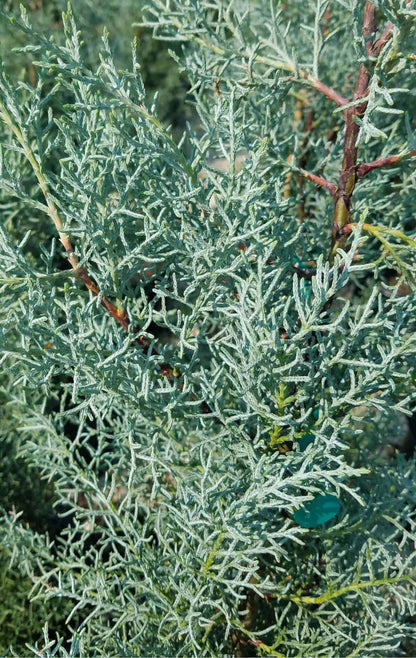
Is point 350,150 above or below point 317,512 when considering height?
above

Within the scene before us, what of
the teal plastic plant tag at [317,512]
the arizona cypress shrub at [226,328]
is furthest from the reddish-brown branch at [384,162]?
the teal plastic plant tag at [317,512]

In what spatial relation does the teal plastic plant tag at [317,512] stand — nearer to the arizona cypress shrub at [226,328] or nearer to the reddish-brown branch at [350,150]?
the arizona cypress shrub at [226,328]

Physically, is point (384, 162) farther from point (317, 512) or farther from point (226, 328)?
point (317, 512)

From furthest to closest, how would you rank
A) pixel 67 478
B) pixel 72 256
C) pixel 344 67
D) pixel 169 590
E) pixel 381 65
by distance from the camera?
1. pixel 344 67
2. pixel 67 478
3. pixel 169 590
4. pixel 72 256
5. pixel 381 65

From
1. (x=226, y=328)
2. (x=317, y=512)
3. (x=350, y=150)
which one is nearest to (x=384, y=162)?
(x=350, y=150)

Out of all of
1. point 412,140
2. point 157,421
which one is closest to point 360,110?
point 412,140

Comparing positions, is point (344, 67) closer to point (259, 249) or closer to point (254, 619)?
point (259, 249)

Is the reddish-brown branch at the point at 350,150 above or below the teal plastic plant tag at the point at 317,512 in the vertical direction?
above

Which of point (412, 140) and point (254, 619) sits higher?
point (412, 140)

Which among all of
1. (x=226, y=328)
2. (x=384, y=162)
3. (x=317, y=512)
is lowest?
(x=317, y=512)
